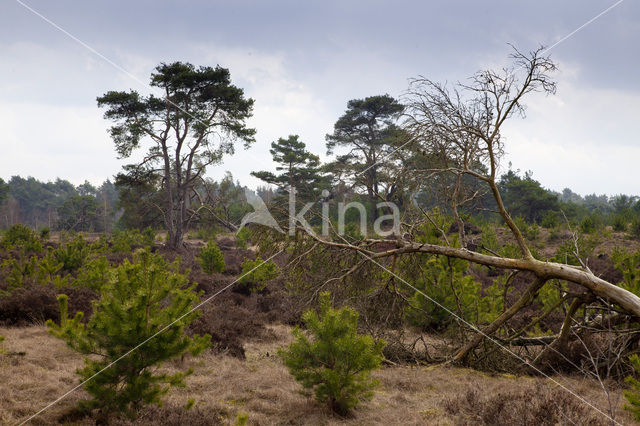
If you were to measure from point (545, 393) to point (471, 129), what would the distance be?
9.79 feet

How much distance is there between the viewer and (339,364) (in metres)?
4.23

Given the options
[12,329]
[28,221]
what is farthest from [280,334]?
[28,221]

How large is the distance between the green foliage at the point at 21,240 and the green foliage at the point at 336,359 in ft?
47.2

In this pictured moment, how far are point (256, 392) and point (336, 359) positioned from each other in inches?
57.1

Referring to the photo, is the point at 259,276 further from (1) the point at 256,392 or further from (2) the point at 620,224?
(2) the point at 620,224

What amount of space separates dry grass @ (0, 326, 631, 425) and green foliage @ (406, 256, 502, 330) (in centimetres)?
154

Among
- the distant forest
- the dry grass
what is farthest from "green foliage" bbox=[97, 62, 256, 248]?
the dry grass

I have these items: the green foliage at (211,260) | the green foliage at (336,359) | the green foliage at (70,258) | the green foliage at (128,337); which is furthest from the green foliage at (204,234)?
the green foliage at (128,337)

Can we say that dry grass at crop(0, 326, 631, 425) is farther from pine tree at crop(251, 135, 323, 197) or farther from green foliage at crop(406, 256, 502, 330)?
pine tree at crop(251, 135, 323, 197)

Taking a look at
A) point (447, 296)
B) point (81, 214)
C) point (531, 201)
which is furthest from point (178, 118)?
point (81, 214)

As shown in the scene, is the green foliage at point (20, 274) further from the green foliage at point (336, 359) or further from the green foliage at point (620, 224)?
the green foliage at point (620, 224)

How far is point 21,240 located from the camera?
15375 mm

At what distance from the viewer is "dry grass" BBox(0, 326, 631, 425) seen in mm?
3982

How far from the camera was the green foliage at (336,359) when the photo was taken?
415 centimetres
